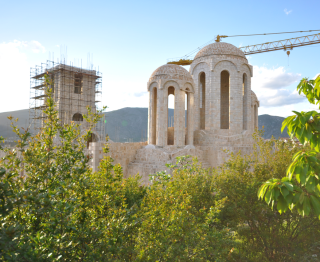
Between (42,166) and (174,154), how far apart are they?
12117 mm

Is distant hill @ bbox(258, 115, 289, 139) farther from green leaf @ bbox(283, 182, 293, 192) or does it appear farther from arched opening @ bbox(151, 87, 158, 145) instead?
green leaf @ bbox(283, 182, 293, 192)

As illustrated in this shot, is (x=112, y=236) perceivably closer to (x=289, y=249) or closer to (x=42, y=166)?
(x=42, y=166)

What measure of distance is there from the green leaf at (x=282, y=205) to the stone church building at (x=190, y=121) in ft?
39.9

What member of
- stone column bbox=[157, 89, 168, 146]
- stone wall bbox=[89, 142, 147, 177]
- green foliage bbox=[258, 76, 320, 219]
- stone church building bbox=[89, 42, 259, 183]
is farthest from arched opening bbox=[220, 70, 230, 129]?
green foliage bbox=[258, 76, 320, 219]

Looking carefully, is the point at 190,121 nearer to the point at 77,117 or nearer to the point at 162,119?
the point at 162,119

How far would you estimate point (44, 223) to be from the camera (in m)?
3.16

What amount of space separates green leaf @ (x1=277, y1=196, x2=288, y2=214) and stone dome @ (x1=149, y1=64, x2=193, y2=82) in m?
15.3

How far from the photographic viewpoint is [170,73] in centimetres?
1736

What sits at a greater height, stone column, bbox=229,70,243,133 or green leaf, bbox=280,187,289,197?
stone column, bbox=229,70,243,133

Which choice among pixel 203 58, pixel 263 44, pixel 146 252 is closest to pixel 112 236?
pixel 146 252

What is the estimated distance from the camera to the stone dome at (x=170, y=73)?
1731 cm

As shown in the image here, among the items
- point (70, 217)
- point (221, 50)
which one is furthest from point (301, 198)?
point (221, 50)

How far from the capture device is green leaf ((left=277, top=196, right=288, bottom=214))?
2670mm

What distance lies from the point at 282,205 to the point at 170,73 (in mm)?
15614
